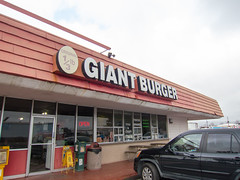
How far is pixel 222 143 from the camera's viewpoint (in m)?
4.54

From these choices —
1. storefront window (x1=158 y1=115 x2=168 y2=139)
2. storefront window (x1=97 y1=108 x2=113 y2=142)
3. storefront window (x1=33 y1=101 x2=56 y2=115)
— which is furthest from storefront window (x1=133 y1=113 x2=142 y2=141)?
storefront window (x1=33 y1=101 x2=56 y2=115)

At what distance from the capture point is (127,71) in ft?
28.5

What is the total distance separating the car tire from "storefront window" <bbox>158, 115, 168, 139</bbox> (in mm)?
7920

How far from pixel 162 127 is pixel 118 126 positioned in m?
4.91

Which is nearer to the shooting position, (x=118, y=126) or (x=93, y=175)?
(x=93, y=175)

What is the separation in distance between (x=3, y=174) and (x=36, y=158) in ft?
3.90

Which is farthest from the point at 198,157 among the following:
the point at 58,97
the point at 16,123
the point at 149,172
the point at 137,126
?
the point at 137,126

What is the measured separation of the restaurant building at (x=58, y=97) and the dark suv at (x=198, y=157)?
3.20 meters

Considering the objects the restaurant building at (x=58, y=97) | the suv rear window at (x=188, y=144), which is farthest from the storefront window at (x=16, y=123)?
the suv rear window at (x=188, y=144)

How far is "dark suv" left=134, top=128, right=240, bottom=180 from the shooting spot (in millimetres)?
4254

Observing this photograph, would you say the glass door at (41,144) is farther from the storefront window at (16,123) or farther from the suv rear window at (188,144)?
the suv rear window at (188,144)

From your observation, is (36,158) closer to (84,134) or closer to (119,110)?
(84,134)

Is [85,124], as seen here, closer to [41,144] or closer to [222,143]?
[41,144]

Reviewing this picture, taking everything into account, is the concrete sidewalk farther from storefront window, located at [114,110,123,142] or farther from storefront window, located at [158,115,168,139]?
storefront window, located at [158,115,168,139]
